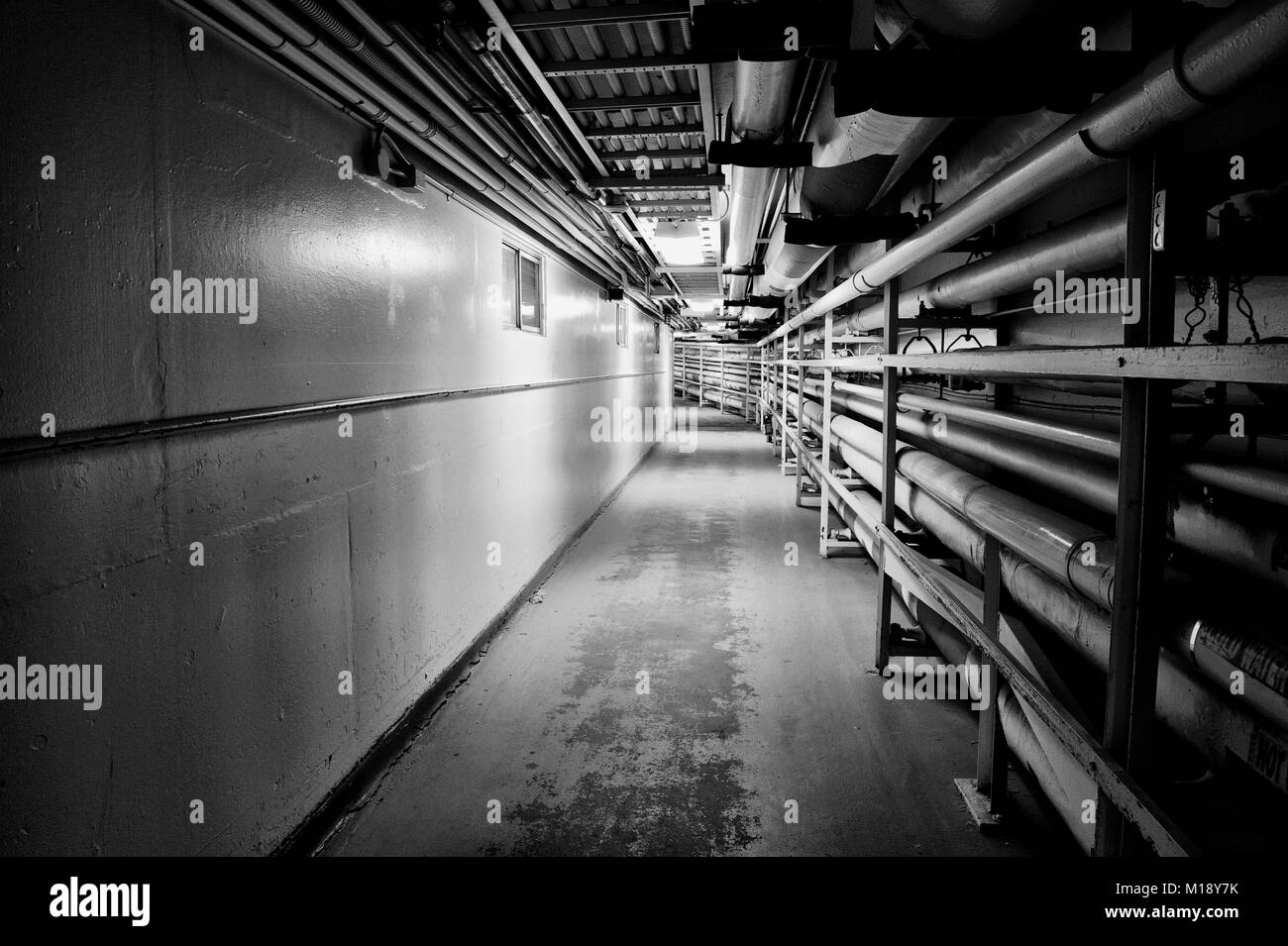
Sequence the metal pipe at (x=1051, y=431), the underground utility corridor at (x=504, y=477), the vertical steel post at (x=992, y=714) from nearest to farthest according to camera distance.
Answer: the underground utility corridor at (x=504, y=477)
the metal pipe at (x=1051, y=431)
the vertical steel post at (x=992, y=714)

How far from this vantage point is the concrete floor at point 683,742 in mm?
2209

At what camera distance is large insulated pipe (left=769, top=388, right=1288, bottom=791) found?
1.22 meters

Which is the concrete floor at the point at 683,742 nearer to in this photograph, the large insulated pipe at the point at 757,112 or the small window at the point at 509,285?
the small window at the point at 509,285

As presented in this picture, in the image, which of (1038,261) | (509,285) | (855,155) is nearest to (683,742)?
(1038,261)

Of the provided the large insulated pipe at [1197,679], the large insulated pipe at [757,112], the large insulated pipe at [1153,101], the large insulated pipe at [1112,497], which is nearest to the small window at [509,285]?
the large insulated pipe at [757,112]

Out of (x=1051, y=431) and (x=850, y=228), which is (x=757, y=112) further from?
(x=1051, y=431)

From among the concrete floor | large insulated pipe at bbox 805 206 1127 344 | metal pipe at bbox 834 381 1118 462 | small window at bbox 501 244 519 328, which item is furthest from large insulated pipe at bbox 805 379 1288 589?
small window at bbox 501 244 519 328

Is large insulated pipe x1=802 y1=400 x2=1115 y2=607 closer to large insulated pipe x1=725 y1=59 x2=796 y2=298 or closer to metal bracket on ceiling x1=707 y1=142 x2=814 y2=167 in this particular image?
metal bracket on ceiling x1=707 y1=142 x2=814 y2=167

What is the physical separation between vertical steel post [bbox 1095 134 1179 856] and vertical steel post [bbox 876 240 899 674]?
1.70 meters

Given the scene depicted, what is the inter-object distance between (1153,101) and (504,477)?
344cm

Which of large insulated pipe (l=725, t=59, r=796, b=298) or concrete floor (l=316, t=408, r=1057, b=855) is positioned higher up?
large insulated pipe (l=725, t=59, r=796, b=298)

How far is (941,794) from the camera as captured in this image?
2408 millimetres

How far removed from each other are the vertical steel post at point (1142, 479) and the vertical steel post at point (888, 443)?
5.57 feet
